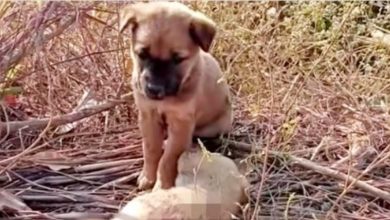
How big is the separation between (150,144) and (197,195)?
21.9 inches

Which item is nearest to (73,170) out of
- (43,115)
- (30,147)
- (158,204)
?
(30,147)

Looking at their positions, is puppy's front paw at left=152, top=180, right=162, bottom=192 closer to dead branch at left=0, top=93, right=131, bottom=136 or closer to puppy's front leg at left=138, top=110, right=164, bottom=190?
puppy's front leg at left=138, top=110, right=164, bottom=190

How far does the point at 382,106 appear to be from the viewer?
436 centimetres

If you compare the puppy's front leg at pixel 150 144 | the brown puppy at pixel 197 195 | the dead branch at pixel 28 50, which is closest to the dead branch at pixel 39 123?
the dead branch at pixel 28 50

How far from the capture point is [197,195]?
3.32 metres

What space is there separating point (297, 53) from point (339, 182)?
1.20m

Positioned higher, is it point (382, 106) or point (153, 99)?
point (153, 99)

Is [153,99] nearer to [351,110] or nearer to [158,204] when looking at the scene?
[158,204]

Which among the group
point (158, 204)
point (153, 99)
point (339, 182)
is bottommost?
point (339, 182)

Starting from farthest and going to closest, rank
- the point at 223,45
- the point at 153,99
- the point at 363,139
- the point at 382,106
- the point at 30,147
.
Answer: the point at 223,45, the point at 382,106, the point at 363,139, the point at 30,147, the point at 153,99

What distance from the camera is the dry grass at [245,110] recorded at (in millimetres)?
3727

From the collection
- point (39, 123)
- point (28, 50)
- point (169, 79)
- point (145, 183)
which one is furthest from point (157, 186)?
point (28, 50)

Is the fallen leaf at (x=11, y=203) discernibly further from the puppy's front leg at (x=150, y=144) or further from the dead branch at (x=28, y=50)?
the dead branch at (x=28, y=50)

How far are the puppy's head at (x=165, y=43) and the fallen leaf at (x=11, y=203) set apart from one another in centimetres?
68
